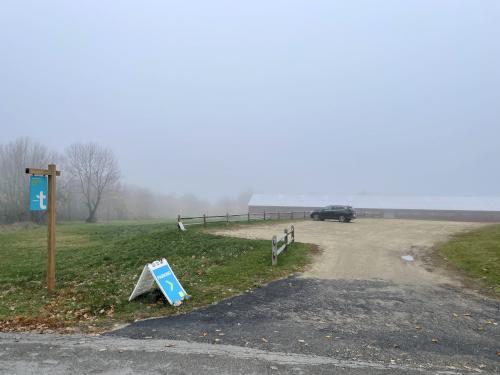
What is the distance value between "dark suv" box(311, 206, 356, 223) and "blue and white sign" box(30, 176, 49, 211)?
28419 millimetres

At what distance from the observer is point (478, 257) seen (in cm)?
1326

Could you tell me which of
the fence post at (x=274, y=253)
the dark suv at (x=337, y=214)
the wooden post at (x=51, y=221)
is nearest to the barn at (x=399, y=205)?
the dark suv at (x=337, y=214)

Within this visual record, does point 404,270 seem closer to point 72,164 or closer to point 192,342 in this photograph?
point 192,342

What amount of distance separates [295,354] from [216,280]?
491 centimetres

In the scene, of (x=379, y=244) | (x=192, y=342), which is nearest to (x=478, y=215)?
(x=379, y=244)

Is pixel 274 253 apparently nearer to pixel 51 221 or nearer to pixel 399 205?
pixel 51 221

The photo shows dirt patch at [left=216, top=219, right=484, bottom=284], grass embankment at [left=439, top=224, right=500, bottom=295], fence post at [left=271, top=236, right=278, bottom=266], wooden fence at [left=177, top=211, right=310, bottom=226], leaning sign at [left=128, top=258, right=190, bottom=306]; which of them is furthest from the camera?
wooden fence at [left=177, top=211, right=310, bottom=226]

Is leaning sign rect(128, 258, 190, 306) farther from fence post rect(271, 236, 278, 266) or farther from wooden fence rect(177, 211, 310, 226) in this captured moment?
wooden fence rect(177, 211, 310, 226)

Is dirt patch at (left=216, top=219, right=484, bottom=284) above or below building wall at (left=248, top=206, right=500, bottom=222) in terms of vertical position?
below

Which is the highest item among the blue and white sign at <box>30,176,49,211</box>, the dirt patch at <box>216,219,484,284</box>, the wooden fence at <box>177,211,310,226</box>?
the blue and white sign at <box>30,176,49,211</box>

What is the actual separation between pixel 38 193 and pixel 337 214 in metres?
28.8

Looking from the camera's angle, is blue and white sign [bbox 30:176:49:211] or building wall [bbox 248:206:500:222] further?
building wall [bbox 248:206:500:222]

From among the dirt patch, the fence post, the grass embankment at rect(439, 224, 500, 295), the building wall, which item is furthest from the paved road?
the building wall

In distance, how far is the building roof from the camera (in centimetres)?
5219
